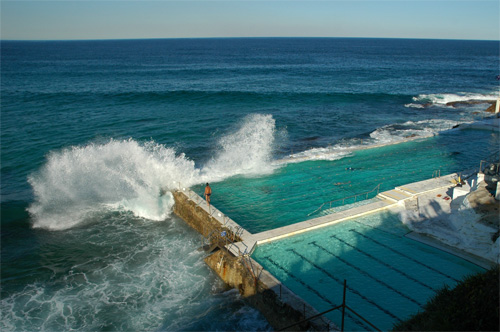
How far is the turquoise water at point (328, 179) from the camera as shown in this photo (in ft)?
49.7

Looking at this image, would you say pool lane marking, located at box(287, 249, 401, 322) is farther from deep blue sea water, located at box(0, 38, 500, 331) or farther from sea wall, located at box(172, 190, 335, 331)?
deep blue sea water, located at box(0, 38, 500, 331)

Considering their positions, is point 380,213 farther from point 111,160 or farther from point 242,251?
point 111,160

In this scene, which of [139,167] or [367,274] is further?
[139,167]

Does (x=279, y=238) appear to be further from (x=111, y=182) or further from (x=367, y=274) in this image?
(x=111, y=182)

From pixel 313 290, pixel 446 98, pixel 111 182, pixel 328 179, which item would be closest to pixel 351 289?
pixel 313 290

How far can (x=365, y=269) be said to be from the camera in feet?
35.6

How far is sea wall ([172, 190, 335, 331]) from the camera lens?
29.2ft

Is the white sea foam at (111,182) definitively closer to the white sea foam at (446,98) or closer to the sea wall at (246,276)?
the sea wall at (246,276)

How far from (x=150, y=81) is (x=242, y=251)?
1918 inches

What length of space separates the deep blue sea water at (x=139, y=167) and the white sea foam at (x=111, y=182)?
68mm

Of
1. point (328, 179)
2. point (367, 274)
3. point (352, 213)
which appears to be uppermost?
point (328, 179)

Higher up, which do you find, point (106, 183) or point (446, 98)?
point (446, 98)

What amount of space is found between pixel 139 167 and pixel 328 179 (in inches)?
393

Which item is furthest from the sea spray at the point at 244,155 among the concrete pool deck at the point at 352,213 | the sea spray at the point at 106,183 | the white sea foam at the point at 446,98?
the white sea foam at the point at 446,98
